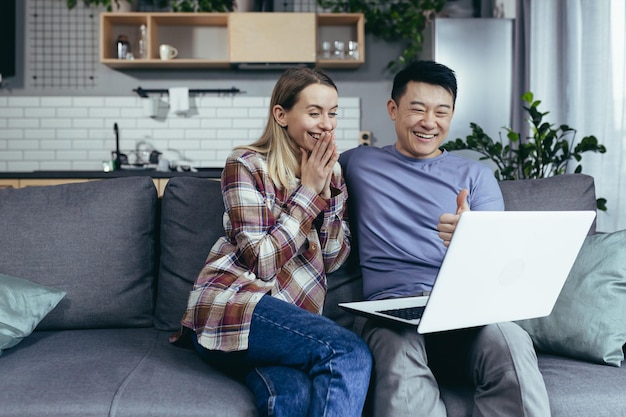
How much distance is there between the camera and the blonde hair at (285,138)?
1854 mm

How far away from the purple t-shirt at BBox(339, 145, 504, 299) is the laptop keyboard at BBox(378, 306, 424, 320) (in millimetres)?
238

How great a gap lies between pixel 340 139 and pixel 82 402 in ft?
12.8

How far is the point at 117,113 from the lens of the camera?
5.05 meters

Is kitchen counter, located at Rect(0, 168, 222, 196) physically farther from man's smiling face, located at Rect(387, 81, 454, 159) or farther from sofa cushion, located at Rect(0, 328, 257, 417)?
sofa cushion, located at Rect(0, 328, 257, 417)

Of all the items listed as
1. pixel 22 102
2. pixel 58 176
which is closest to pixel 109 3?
pixel 22 102

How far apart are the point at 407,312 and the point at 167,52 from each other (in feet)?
12.2

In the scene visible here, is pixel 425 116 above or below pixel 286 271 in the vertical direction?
above

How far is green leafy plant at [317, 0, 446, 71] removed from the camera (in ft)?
16.0

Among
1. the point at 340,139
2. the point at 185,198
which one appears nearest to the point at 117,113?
the point at 340,139

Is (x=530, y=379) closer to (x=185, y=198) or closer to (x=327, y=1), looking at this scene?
(x=185, y=198)

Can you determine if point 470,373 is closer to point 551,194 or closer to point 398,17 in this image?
point 551,194

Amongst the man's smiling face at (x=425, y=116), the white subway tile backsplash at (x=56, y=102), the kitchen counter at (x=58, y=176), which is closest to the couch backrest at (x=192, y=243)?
the man's smiling face at (x=425, y=116)

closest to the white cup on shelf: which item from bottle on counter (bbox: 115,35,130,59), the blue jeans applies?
bottle on counter (bbox: 115,35,130,59)

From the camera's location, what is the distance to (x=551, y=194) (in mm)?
2127
